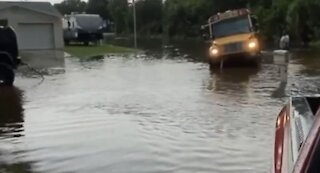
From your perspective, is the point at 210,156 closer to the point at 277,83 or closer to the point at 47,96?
the point at 47,96

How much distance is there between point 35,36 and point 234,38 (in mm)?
25311

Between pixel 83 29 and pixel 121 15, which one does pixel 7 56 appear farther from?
pixel 121 15

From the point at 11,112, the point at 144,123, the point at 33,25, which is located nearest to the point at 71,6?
the point at 33,25

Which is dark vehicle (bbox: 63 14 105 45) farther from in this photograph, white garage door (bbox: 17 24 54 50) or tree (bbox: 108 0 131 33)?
tree (bbox: 108 0 131 33)

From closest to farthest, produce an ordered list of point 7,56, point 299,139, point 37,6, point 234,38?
point 299,139
point 7,56
point 234,38
point 37,6

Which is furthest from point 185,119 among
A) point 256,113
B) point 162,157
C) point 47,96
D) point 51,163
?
point 47,96

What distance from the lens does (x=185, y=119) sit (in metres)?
11.3

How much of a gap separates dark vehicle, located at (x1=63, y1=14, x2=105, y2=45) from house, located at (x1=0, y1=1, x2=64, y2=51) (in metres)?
4.11

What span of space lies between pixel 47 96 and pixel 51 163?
828 cm

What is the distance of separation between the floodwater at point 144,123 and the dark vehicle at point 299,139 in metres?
3.09

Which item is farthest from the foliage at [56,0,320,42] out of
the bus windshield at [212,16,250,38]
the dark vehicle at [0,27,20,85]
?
the dark vehicle at [0,27,20,85]

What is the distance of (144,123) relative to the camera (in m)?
11.1

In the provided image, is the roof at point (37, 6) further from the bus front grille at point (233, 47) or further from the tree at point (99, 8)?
the tree at point (99, 8)

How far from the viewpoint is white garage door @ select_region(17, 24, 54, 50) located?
150ft
